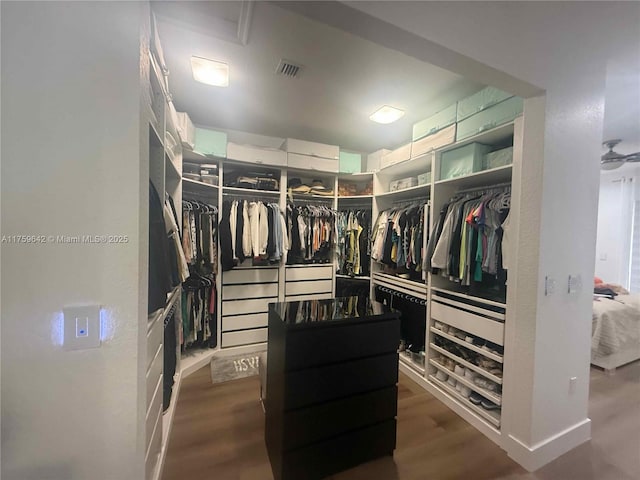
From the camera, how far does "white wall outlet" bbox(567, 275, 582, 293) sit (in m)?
1.61

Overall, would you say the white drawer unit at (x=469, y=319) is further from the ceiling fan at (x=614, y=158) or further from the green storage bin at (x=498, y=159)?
the ceiling fan at (x=614, y=158)

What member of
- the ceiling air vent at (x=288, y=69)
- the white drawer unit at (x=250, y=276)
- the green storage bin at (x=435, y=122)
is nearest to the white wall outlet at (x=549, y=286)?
the green storage bin at (x=435, y=122)

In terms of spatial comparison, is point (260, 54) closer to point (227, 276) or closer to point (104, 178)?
point (104, 178)

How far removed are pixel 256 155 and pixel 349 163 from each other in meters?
1.10

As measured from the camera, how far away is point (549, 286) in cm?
154

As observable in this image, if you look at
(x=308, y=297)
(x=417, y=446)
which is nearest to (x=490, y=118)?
(x=417, y=446)

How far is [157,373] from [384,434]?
1316 mm

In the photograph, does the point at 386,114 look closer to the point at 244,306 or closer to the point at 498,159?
the point at 498,159

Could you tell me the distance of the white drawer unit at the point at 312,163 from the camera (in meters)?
2.86

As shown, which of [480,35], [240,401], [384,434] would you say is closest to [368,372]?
[384,434]

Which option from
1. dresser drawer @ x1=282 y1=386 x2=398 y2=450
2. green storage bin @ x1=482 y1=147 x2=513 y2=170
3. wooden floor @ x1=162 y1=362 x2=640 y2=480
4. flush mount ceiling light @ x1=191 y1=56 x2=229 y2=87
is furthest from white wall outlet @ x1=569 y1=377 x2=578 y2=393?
flush mount ceiling light @ x1=191 y1=56 x2=229 y2=87

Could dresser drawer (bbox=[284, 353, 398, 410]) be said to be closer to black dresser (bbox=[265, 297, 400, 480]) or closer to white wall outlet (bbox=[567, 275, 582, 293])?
black dresser (bbox=[265, 297, 400, 480])

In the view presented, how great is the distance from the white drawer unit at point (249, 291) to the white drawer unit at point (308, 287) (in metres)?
0.16

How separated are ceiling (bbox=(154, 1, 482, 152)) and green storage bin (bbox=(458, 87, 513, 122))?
119mm
